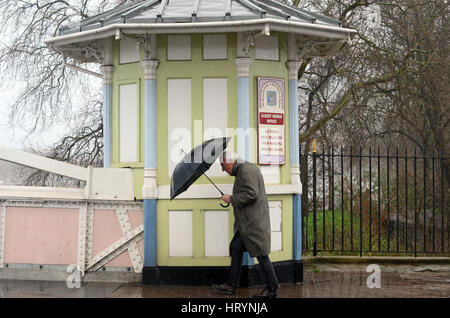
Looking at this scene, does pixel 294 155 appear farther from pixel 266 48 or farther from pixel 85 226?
pixel 85 226

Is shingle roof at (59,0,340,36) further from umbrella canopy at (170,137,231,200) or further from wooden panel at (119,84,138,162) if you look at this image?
umbrella canopy at (170,137,231,200)

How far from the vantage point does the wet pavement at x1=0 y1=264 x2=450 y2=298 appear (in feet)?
26.3

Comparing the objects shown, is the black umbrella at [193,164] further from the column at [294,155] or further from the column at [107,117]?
the column at [107,117]

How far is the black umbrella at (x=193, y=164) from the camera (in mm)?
7543

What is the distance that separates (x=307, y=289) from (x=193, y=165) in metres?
2.45

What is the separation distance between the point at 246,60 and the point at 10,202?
3730 mm

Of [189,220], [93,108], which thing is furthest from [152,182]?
[93,108]

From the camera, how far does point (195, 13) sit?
809 cm

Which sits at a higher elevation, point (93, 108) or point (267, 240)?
point (93, 108)

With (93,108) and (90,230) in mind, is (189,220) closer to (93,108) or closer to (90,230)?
(90,230)

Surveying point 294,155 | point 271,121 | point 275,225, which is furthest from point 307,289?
point 271,121

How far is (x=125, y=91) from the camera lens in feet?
29.5

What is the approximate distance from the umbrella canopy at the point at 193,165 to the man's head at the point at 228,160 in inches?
5.0

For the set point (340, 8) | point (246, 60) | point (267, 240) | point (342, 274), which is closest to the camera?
point (267, 240)
